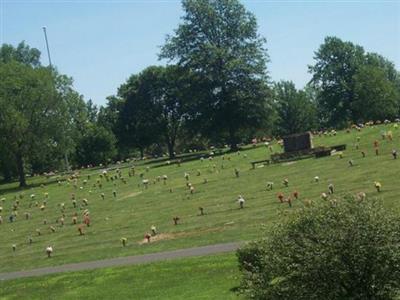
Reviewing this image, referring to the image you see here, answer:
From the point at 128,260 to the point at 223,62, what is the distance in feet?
159

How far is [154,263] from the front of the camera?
818 inches

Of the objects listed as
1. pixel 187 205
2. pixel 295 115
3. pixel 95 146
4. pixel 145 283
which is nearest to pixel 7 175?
pixel 95 146

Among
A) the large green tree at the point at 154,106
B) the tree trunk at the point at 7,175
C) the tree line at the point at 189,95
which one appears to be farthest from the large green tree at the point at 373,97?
the tree trunk at the point at 7,175

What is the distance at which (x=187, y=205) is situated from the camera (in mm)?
32625

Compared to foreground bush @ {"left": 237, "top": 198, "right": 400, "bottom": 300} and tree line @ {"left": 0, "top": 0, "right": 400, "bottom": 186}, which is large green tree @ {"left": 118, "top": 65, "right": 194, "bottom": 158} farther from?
foreground bush @ {"left": 237, "top": 198, "right": 400, "bottom": 300}

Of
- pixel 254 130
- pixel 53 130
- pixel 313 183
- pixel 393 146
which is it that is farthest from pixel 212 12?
pixel 313 183

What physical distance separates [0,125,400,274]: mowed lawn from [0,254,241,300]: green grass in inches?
90.5

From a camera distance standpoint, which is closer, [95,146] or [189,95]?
[189,95]

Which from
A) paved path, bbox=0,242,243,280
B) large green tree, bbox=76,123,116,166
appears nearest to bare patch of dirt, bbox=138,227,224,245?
paved path, bbox=0,242,243,280

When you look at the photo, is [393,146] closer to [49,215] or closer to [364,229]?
[49,215]

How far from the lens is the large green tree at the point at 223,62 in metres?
67.1

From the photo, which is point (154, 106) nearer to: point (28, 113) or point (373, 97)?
point (28, 113)

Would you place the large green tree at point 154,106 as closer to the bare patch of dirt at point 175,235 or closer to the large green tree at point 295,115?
the large green tree at point 295,115

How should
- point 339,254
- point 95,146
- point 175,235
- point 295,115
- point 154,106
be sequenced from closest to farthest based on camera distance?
point 339,254 < point 175,235 < point 154,106 < point 95,146 < point 295,115
